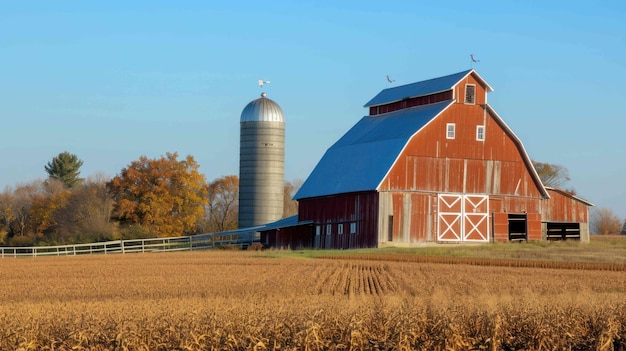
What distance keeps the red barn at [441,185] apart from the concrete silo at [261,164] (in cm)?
1052

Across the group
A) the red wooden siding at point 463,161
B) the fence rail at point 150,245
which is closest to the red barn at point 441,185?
the red wooden siding at point 463,161

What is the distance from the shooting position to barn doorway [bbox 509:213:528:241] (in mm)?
51375

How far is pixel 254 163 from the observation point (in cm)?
6381

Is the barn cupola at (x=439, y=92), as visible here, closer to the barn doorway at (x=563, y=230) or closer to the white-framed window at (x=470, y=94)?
the white-framed window at (x=470, y=94)

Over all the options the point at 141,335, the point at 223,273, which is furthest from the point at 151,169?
the point at 141,335

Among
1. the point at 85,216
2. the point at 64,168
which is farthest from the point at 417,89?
the point at 64,168

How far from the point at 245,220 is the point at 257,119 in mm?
6373

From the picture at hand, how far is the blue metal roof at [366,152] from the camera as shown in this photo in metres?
49.2

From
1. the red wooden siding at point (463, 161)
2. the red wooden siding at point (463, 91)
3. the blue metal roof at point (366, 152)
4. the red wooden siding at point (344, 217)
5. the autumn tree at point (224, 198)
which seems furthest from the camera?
the autumn tree at point (224, 198)

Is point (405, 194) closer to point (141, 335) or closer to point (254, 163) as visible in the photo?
point (254, 163)

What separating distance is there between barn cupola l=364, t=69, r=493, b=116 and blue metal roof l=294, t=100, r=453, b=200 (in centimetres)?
42

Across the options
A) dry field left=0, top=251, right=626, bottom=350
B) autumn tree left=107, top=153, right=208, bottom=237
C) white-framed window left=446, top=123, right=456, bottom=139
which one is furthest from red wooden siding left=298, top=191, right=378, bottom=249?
dry field left=0, top=251, right=626, bottom=350

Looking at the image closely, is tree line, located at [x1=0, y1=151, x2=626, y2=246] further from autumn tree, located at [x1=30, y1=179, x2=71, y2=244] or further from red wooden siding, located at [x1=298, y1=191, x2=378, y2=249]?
red wooden siding, located at [x1=298, y1=191, x2=378, y2=249]

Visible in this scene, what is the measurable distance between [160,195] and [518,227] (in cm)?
2801
